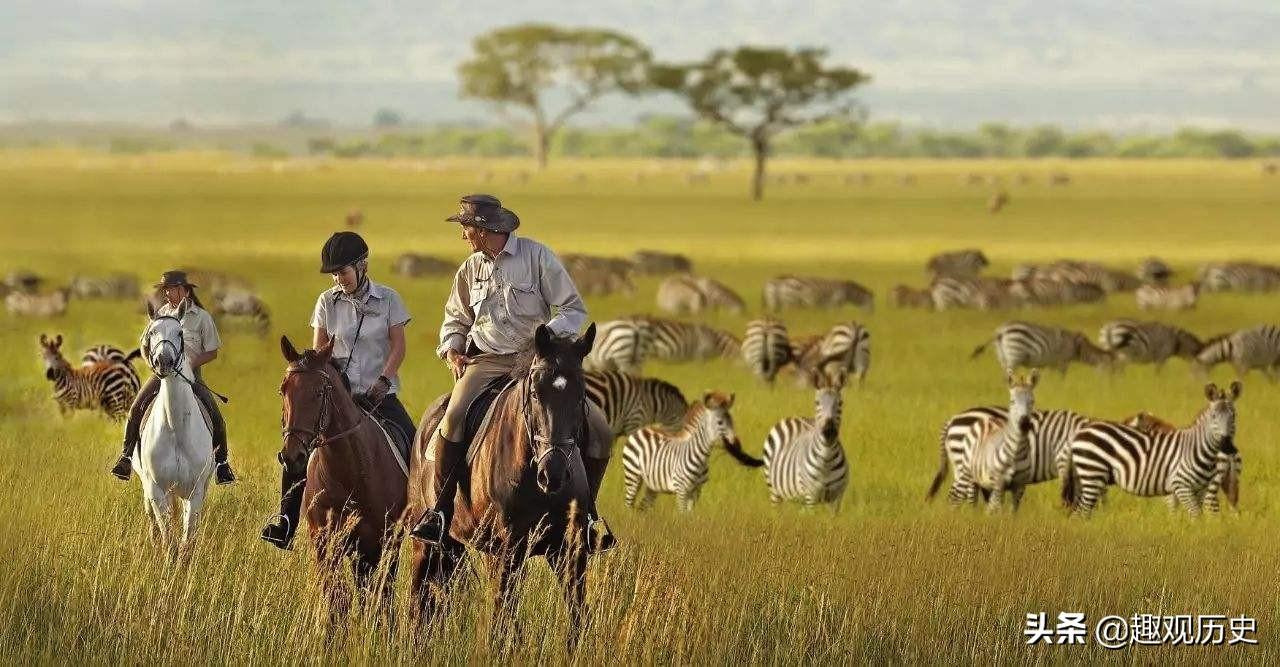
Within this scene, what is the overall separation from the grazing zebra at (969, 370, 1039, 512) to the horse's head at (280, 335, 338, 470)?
27.6ft

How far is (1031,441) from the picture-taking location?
Answer: 18891 mm

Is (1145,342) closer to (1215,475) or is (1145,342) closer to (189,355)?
(1215,475)

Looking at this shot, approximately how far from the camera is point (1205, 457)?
18.0 meters

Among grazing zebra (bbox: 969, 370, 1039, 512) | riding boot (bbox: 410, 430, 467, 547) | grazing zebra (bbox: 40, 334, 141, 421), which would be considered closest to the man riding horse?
riding boot (bbox: 410, 430, 467, 547)

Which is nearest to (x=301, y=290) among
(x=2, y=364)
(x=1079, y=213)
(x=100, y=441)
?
(x=2, y=364)

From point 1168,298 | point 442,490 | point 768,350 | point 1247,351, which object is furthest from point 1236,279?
point 442,490

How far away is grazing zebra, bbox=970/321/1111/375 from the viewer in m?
30.9

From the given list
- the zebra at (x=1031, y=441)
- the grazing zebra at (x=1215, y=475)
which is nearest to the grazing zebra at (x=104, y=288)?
the zebra at (x=1031, y=441)

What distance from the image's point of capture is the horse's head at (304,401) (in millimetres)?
10914

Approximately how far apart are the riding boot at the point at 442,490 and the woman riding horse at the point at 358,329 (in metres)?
1.01

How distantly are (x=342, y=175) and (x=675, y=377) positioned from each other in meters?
114

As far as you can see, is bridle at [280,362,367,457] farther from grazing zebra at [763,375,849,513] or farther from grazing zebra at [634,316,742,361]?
grazing zebra at [634,316,742,361]

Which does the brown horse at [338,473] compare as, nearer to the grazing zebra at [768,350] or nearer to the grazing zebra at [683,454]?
the grazing zebra at [683,454]

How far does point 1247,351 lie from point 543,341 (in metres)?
22.1
